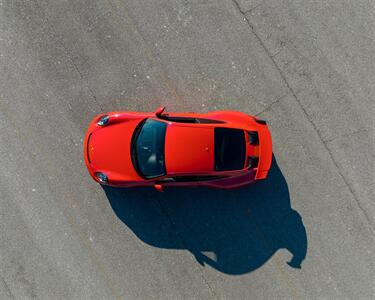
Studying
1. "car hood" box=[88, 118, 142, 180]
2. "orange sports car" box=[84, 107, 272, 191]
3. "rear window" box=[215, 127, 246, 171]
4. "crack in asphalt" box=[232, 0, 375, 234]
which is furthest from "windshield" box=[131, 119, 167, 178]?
"crack in asphalt" box=[232, 0, 375, 234]

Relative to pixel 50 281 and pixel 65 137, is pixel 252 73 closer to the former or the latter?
pixel 65 137

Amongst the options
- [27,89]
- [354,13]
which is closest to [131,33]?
[27,89]

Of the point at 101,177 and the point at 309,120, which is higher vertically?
the point at 101,177

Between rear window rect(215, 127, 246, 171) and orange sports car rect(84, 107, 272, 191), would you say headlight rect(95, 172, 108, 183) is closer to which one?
orange sports car rect(84, 107, 272, 191)

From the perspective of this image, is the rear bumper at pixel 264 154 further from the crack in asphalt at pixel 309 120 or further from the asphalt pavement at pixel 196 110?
the crack in asphalt at pixel 309 120

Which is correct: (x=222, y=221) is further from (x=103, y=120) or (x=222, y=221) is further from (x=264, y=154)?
(x=103, y=120)

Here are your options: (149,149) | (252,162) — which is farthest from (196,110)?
(252,162)

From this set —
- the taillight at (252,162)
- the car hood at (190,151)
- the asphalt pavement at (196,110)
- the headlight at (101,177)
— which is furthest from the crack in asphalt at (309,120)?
the headlight at (101,177)
